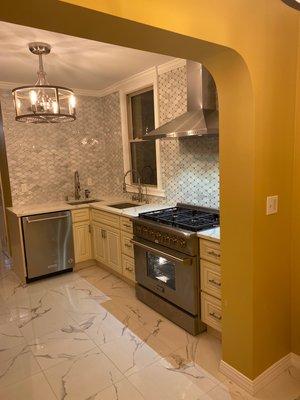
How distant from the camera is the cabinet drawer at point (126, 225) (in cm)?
316

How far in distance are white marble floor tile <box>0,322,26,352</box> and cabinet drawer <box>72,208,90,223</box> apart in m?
1.47

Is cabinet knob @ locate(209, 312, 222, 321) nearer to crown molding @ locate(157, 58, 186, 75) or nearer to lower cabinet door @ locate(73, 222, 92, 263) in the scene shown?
lower cabinet door @ locate(73, 222, 92, 263)

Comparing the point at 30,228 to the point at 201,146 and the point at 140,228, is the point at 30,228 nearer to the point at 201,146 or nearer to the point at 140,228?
the point at 140,228

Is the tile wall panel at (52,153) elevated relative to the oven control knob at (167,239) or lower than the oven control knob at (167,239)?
elevated

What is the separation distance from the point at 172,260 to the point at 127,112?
244 centimetres

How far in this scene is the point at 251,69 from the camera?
1563 millimetres

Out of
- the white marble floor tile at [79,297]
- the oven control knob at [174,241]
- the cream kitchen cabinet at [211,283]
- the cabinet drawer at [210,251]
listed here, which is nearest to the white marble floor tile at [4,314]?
the white marble floor tile at [79,297]

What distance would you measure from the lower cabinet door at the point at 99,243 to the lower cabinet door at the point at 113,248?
0.35ft

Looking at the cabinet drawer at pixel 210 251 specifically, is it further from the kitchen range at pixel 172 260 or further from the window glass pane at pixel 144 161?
the window glass pane at pixel 144 161

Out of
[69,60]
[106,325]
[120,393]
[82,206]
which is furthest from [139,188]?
[120,393]

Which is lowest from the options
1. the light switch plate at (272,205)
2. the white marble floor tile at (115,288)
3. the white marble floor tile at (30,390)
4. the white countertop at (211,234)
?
the white marble floor tile at (115,288)

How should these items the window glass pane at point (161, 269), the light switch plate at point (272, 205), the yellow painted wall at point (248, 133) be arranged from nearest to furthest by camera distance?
the yellow painted wall at point (248, 133)
the light switch plate at point (272, 205)
the window glass pane at point (161, 269)

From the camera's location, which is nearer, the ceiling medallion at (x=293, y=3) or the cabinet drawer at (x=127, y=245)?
the ceiling medallion at (x=293, y=3)

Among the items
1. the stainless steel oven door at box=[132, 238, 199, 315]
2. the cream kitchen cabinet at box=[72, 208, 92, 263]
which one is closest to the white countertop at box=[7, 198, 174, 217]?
the cream kitchen cabinet at box=[72, 208, 92, 263]
